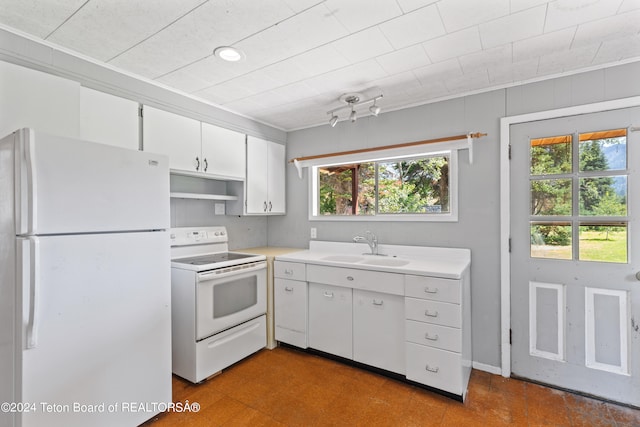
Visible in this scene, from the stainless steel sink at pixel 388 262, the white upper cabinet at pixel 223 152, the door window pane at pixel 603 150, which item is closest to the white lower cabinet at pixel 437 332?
the stainless steel sink at pixel 388 262

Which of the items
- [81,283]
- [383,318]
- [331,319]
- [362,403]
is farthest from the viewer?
[331,319]

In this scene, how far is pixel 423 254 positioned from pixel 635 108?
5.64 ft

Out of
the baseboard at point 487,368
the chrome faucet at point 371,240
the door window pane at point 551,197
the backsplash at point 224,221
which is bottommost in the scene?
the baseboard at point 487,368

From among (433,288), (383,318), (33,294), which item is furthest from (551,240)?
(33,294)

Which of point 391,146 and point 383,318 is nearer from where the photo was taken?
point 383,318

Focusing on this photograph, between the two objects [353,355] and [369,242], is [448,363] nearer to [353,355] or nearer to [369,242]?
[353,355]

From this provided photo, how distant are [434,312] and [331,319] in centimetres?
89

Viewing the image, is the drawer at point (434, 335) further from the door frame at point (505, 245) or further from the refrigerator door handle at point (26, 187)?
the refrigerator door handle at point (26, 187)

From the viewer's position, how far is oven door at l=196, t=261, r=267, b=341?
2.25m

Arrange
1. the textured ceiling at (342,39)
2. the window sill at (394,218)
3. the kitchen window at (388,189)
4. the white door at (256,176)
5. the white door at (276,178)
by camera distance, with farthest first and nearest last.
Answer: the white door at (276,178) → the white door at (256,176) → the kitchen window at (388,189) → the window sill at (394,218) → the textured ceiling at (342,39)

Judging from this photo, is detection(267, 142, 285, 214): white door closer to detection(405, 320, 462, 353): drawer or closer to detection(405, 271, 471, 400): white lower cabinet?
detection(405, 271, 471, 400): white lower cabinet

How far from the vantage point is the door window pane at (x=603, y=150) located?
2020 millimetres

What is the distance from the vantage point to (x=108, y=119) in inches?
80.1

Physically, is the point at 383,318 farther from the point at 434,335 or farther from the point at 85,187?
the point at 85,187
